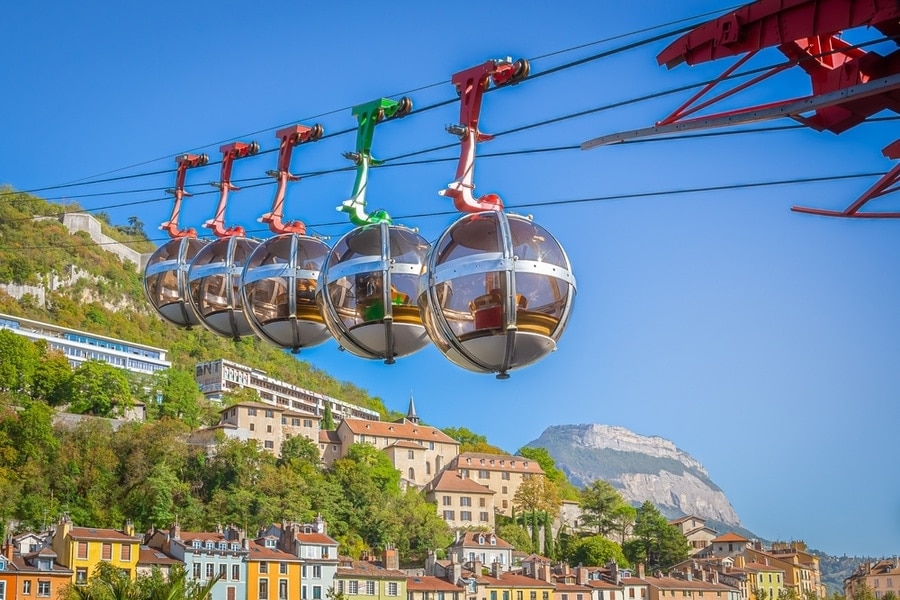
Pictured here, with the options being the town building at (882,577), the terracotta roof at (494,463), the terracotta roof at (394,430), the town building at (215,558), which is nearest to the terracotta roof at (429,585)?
the town building at (215,558)

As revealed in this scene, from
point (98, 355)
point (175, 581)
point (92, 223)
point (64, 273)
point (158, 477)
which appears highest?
point (92, 223)

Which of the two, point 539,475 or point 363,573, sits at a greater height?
point 539,475

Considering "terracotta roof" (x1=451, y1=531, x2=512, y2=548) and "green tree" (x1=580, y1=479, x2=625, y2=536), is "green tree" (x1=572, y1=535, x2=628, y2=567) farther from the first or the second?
"green tree" (x1=580, y1=479, x2=625, y2=536)

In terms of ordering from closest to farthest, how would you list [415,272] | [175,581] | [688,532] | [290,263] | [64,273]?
[415,272] → [290,263] → [175,581] → [688,532] → [64,273]

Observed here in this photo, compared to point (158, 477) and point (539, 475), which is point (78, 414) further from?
point (539, 475)

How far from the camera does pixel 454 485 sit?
350 feet

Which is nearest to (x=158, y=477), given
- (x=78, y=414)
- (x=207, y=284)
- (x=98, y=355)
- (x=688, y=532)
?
(x=78, y=414)

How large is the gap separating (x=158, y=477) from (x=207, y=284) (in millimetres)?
72987

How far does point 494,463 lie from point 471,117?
106 meters

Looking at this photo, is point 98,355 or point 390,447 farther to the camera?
point 98,355

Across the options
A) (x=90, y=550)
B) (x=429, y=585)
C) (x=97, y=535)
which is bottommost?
(x=429, y=585)

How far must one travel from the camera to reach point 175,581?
44.4m

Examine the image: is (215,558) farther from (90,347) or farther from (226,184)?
(90,347)

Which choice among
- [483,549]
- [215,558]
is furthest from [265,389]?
[215,558]
